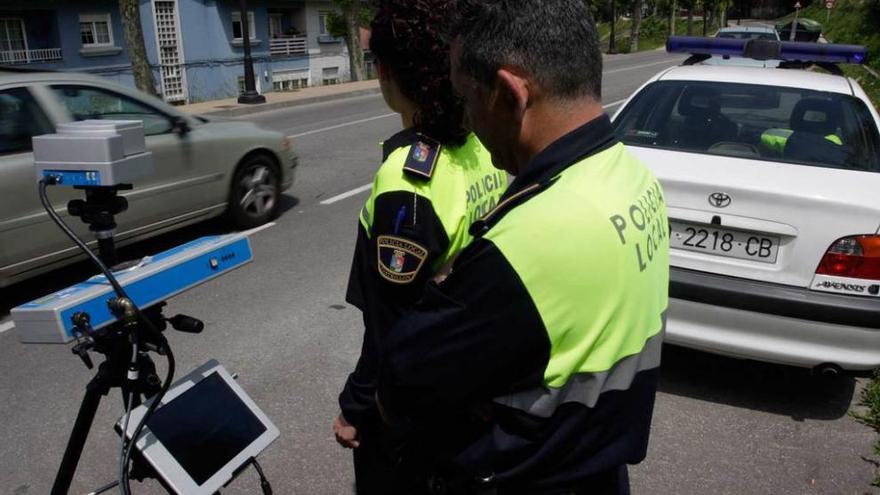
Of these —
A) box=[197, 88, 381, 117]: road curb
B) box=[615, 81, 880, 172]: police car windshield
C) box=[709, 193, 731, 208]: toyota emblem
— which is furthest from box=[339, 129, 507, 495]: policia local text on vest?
box=[197, 88, 381, 117]: road curb

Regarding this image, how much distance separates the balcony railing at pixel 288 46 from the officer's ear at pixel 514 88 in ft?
88.3

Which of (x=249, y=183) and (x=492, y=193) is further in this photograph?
(x=249, y=183)

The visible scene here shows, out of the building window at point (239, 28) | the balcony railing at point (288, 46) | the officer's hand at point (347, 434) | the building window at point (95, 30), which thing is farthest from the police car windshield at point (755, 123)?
the balcony railing at point (288, 46)

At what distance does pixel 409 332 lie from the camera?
4.11 ft

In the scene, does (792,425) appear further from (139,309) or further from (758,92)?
(139,309)

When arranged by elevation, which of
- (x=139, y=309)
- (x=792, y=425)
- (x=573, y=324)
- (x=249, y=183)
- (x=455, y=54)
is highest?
(x=455, y=54)

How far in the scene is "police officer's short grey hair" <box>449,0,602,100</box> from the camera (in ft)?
4.09

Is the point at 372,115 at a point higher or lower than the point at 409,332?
lower

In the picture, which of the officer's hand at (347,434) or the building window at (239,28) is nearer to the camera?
the officer's hand at (347,434)

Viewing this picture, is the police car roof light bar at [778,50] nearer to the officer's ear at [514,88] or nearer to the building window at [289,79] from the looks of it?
the officer's ear at [514,88]

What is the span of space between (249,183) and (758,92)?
4394mm

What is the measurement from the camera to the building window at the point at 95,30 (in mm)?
21000

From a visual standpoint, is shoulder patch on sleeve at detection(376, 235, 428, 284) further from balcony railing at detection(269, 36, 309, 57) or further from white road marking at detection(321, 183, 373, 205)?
balcony railing at detection(269, 36, 309, 57)

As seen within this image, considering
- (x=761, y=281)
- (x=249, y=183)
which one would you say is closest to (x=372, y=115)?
(x=249, y=183)
